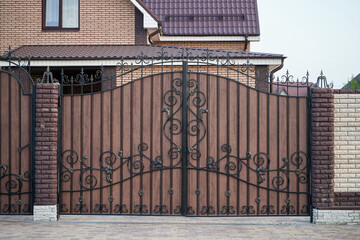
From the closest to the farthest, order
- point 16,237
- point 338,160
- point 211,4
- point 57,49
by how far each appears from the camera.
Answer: point 16,237 → point 338,160 → point 57,49 → point 211,4

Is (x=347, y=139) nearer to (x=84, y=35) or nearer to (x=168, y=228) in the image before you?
(x=168, y=228)

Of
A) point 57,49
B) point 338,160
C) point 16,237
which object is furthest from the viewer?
point 57,49

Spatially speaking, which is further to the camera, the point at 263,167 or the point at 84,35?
the point at 84,35

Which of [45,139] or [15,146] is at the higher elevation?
[45,139]

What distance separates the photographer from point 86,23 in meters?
13.1

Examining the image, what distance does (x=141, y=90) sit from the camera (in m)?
6.53

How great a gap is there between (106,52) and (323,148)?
6680 millimetres

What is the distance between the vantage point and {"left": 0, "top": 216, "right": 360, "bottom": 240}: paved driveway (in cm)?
560

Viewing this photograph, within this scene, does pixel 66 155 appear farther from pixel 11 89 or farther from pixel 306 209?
pixel 306 209

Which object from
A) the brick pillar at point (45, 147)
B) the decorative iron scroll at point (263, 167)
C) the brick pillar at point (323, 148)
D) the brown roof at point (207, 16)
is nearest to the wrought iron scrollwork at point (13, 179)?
the brick pillar at point (45, 147)

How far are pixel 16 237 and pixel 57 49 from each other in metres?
7.43

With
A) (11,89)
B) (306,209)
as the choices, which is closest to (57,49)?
(11,89)

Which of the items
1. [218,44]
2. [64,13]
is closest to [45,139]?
[64,13]

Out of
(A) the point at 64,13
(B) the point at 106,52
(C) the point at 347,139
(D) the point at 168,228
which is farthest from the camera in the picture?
(A) the point at 64,13
